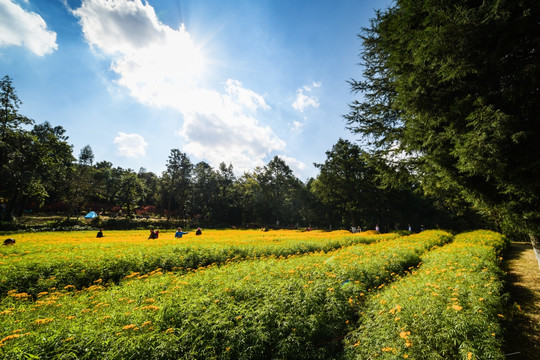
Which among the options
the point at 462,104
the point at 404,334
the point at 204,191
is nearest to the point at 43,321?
the point at 404,334

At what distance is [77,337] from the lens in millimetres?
3340

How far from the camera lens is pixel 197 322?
13.5 ft

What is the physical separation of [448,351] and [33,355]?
253 inches

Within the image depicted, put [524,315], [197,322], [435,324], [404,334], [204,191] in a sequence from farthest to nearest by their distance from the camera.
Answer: [204,191]
[524,315]
[197,322]
[435,324]
[404,334]

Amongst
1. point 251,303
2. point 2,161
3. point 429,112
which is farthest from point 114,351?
point 2,161

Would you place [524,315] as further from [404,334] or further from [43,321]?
[43,321]

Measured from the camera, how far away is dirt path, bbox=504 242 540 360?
442 cm

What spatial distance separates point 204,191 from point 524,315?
61.1 m

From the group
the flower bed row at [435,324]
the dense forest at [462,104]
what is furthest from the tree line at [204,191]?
the flower bed row at [435,324]

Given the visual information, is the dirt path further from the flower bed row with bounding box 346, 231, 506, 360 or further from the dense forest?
the dense forest

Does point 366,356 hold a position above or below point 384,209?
below

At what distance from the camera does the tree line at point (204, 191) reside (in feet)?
95.7

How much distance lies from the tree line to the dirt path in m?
19.1

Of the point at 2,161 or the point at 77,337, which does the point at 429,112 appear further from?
the point at 2,161
